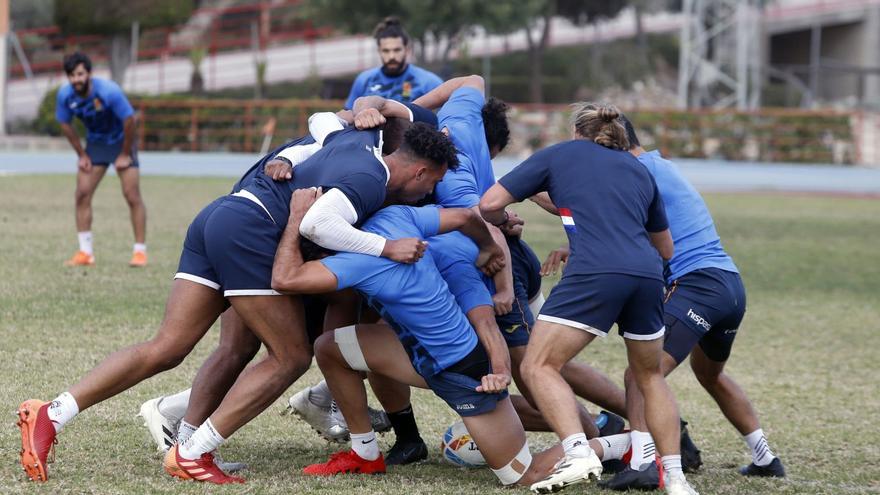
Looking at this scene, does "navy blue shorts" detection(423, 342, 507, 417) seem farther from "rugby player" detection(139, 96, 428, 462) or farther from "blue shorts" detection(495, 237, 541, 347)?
"rugby player" detection(139, 96, 428, 462)

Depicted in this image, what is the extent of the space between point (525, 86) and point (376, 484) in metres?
42.8

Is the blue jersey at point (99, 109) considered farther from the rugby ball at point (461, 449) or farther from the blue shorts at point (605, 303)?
the blue shorts at point (605, 303)

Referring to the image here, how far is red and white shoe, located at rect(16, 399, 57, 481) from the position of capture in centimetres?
562

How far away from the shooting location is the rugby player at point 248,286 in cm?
570

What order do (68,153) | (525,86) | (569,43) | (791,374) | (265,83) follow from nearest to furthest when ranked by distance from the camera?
(791,374)
(68,153)
(265,83)
(525,86)
(569,43)

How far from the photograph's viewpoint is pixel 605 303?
5.68 metres

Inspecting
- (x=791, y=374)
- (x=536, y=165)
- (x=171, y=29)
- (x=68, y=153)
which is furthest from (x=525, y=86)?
(x=536, y=165)

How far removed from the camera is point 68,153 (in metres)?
33.8

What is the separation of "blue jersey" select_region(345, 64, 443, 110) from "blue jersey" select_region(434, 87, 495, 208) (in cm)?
342

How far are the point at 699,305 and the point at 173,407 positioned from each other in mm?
2721

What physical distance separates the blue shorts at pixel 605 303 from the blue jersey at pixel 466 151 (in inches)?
34.0

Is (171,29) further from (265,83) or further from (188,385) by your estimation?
(188,385)

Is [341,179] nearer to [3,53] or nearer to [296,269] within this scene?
[296,269]

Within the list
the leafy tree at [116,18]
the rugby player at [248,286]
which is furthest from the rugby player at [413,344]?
the leafy tree at [116,18]
